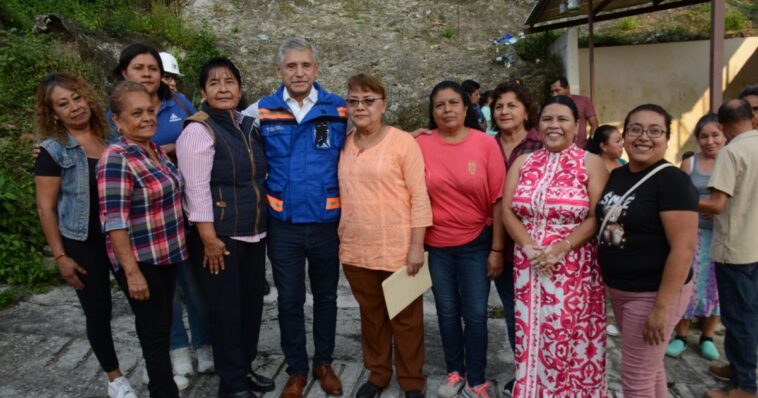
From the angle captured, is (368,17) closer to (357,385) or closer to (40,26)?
(40,26)

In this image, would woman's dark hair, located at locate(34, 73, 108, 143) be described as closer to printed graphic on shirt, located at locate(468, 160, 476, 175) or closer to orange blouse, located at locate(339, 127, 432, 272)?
orange blouse, located at locate(339, 127, 432, 272)

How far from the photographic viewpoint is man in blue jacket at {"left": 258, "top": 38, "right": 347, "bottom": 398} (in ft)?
9.44

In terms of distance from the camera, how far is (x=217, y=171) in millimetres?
2727

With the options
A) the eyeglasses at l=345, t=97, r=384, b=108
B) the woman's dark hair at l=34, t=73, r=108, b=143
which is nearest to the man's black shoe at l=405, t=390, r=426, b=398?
the eyeglasses at l=345, t=97, r=384, b=108

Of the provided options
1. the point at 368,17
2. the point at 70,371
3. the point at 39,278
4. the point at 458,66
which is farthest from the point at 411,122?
the point at 70,371

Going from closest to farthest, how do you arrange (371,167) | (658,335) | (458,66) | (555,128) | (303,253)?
(658,335)
(555,128)
(371,167)
(303,253)
(458,66)

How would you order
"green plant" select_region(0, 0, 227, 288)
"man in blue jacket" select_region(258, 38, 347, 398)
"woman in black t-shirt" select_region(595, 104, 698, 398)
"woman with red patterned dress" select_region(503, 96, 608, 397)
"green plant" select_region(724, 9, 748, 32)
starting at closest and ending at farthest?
"woman in black t-shirt" select_region(595, 104, 698, 398) → "woman with red patterned dress" select_region(503, 96, 608, 397) → "man in blue jacket" select_region(258, 38, 347, 398) → "green plant" select_region(0, 0, 227, 288) → "green plant" select_region(724, 9, 748, 32)

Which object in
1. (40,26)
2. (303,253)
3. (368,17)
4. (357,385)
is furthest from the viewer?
(368,17)

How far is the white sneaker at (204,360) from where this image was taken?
10.9 ft

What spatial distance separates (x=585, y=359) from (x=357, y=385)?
4.46 ft

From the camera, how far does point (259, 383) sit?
10.3 feet

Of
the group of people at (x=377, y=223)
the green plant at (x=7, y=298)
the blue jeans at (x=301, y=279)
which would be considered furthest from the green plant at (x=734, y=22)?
the green plant at (x=7, y=298)

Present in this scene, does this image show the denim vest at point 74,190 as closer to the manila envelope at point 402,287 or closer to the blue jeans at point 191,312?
the blue jeans at point 191,312

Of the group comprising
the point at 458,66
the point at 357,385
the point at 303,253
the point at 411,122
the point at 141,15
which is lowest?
the point at 357,385
